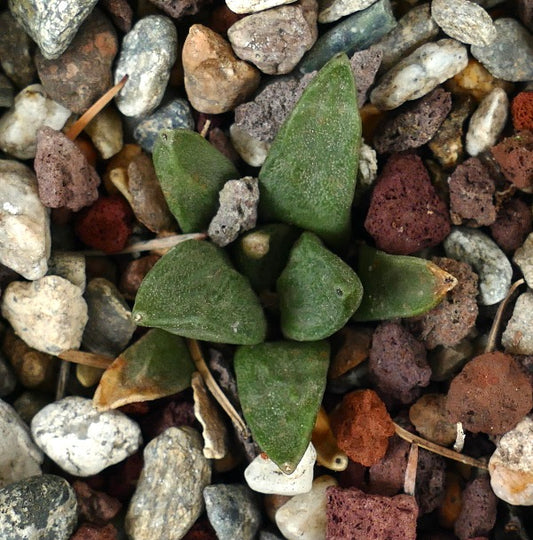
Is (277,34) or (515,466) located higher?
(277,34)

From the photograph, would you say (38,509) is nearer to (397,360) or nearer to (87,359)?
(87,359)

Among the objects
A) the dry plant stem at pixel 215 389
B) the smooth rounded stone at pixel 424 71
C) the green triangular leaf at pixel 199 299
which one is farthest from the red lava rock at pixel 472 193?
the dry plant stem at pixel 215 389

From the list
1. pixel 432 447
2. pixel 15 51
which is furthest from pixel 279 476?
pixel 15 51

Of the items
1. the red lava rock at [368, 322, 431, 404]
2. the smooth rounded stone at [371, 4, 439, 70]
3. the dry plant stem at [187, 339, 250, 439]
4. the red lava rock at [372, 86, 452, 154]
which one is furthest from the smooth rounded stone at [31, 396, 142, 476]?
the smooth rounded stone at [371, 4, 439, 70]

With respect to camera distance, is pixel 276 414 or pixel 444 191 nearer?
pixel 276 414

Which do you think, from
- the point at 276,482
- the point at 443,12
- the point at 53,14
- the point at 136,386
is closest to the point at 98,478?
the point at 136,386

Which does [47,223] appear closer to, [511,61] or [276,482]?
[276,482]
